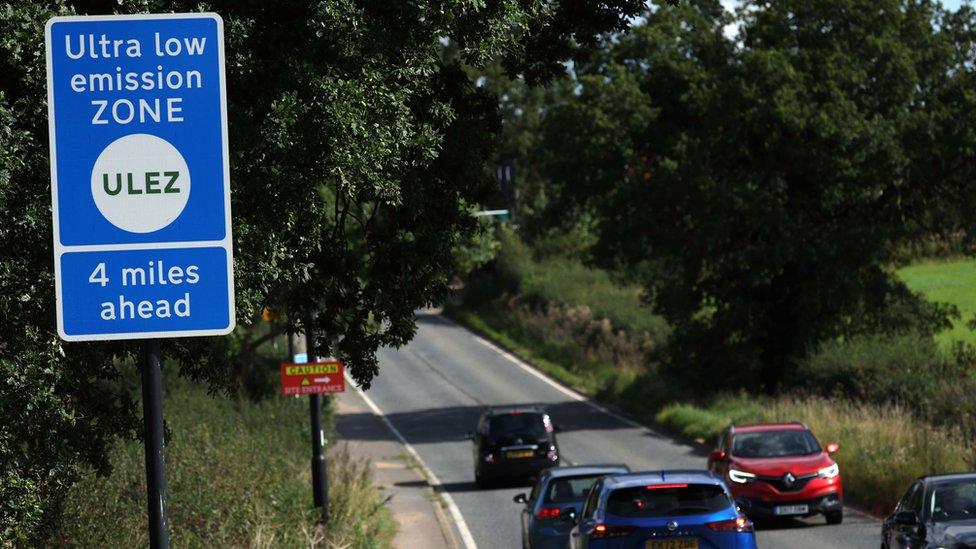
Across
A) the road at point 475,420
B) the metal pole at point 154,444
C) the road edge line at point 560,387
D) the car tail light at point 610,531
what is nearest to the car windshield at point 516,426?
the road at point 475,420

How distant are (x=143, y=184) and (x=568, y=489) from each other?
15.1 metres

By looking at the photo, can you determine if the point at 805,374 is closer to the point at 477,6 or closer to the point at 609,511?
the point at 609,511

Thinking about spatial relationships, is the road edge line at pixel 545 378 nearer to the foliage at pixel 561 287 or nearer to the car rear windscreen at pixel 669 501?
the foliage at pixel 561 287

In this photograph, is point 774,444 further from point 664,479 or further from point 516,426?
point 664,479

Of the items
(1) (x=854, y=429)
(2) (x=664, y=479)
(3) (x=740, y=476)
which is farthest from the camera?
(1) (x=854, y=429)

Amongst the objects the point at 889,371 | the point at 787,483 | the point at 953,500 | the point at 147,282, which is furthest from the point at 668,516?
the point at 889,371

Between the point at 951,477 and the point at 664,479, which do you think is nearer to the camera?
the point at 664,479

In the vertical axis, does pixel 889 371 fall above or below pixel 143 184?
below

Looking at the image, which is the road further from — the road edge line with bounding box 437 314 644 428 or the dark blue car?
the dark blue car

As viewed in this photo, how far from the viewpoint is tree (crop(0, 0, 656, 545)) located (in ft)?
36.1

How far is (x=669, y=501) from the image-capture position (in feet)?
48.7

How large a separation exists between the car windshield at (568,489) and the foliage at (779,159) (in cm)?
2111

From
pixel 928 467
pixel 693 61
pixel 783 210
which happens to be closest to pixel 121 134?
pixel 928 467

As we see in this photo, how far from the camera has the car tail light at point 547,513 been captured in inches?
782
